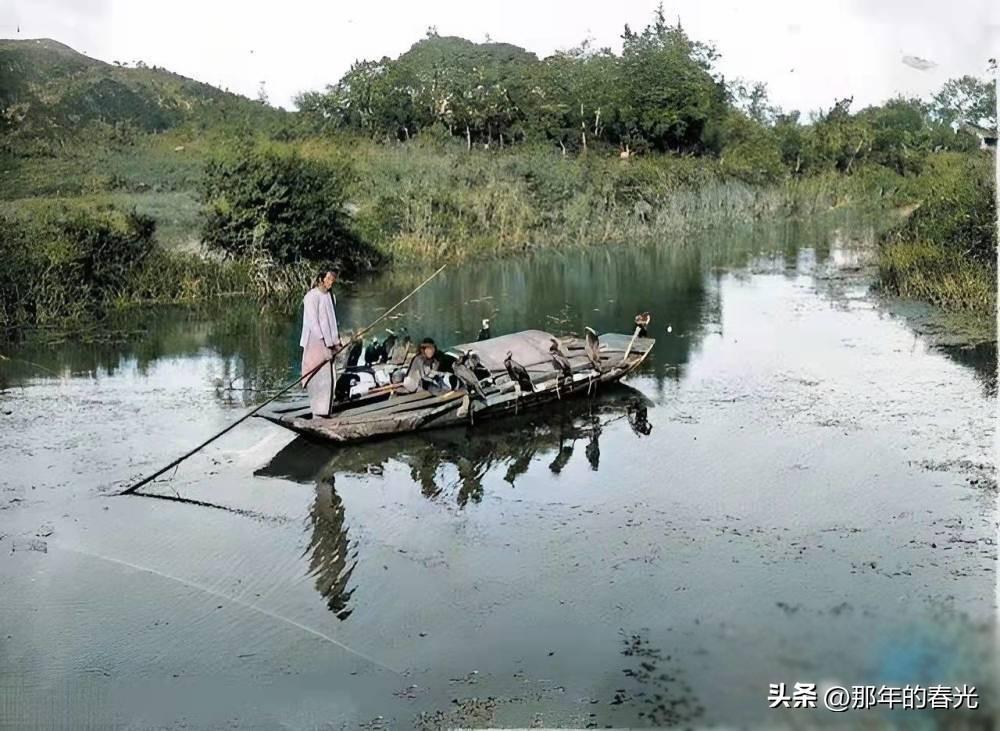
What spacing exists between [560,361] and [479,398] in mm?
877

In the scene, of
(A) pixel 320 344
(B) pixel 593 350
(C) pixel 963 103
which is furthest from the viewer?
(C) pixel 963 103

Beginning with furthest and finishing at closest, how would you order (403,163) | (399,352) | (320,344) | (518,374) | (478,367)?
(403,163)
(399,352)
(478,367)
(518,374)
(320,344)

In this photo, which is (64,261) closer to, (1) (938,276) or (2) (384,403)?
(2) (384,403)

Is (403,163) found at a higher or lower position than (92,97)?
lower

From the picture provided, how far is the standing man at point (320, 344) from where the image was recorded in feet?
28.0

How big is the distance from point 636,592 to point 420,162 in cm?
1272

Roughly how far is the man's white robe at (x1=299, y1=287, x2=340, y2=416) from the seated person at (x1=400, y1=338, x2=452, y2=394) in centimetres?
80

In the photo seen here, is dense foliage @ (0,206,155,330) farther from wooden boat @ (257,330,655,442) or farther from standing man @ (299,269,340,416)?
standing man @ (299,269,340,416)

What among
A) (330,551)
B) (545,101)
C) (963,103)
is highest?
(545,101)

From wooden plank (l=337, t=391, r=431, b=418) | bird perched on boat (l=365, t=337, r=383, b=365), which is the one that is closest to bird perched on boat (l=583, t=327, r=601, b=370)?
wooden plank (l=337, t=391, r=431, b=418)

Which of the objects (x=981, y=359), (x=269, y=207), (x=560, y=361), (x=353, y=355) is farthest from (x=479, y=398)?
(x=269, y=207)

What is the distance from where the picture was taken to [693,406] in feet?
33.0

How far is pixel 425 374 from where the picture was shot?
9367mm

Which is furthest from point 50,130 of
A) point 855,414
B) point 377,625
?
point 377,625
